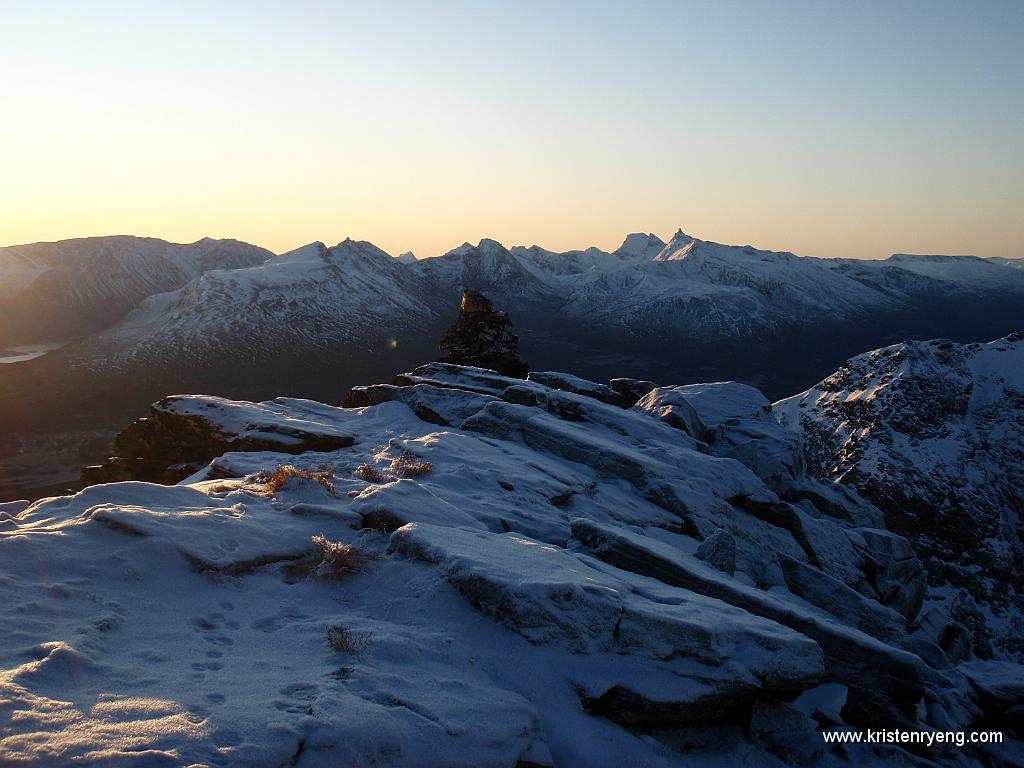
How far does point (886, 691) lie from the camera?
33.4ft

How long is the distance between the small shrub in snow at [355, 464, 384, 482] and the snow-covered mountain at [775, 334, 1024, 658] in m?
29.5

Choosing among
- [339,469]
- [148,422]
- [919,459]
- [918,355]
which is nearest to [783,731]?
[339,469]

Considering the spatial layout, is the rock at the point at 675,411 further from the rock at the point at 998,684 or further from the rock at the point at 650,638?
the rock at the point at 650,638

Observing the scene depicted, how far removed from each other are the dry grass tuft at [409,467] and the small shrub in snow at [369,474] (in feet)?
1.53

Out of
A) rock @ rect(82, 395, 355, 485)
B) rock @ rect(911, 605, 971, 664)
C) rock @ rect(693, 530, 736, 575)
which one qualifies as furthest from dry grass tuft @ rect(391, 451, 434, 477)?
rock @ rect(911, 605, 971, 664)

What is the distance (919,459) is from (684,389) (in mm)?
37745

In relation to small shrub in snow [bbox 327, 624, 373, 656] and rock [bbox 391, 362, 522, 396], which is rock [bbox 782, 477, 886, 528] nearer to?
rock [bbox 391, 362, 522, 396]

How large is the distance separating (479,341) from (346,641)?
120ft

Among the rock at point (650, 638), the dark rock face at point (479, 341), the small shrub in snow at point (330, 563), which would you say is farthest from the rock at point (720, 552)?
the dark rock face at point (479, 341)

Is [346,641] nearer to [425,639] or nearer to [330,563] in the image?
[425,639]

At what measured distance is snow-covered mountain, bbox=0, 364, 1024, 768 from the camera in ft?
17.9

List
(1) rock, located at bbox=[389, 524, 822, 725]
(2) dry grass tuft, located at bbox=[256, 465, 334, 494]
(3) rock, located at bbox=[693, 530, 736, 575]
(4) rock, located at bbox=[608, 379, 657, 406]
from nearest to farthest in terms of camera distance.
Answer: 1. (1) rock, located at bbox=[389, 524, 822, 725]
2. (2) dry grass tuft, located at bbox=[256, 465, 334, 494]
3. (3) rock, located at bbox=[693, 530, 736, 575]
4. (4) rock, located at bbox=[608, 379, 657, 406]

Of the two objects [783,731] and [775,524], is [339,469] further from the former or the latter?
[775,524]

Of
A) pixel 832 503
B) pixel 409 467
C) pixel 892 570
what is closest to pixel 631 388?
pixel 832 503
